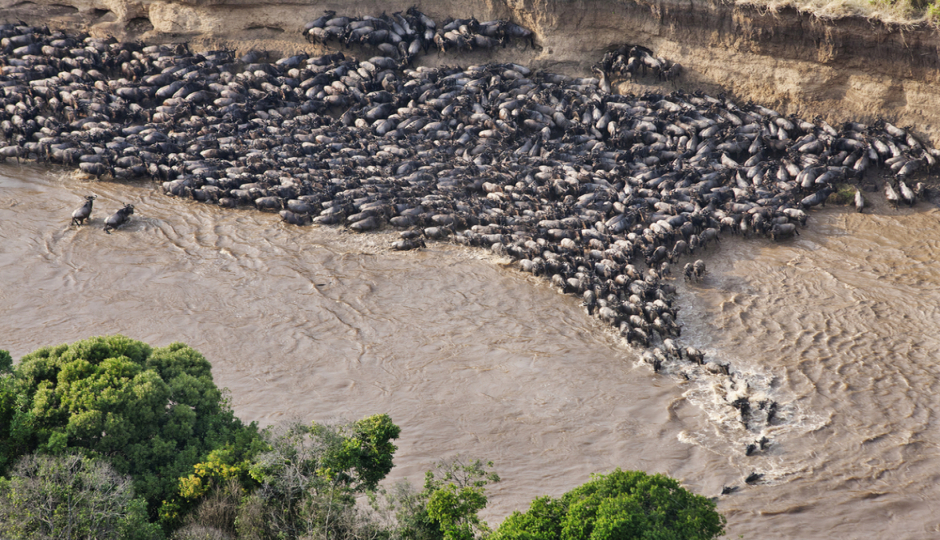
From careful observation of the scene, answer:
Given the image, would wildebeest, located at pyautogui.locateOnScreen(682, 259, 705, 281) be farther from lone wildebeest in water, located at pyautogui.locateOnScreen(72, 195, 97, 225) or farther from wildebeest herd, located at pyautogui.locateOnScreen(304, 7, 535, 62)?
lone wildebeest in water, located at pyautogui.locateOnScreen(72, 195, 97, 225)

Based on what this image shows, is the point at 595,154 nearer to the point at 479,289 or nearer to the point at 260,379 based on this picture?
the point at 479,289

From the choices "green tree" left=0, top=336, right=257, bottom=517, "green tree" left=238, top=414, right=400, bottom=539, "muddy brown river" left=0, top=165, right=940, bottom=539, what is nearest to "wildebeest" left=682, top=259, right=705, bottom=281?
"muddy brown river" left=0, top=165, right=940, bottom=539

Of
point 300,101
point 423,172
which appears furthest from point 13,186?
point 423,172

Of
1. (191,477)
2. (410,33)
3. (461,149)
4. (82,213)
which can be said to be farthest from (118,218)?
(191,477)

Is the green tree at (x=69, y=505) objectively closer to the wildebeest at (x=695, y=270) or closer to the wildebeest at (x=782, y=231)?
the wildebeest at (x=695, y=270)

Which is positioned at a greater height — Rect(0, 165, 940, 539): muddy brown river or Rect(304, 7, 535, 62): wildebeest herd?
Rect(304, 7, 535, 62): wildebeest herd

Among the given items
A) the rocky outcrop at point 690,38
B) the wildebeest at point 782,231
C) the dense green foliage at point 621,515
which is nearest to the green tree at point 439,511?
the dense green foliage at point 621,515
